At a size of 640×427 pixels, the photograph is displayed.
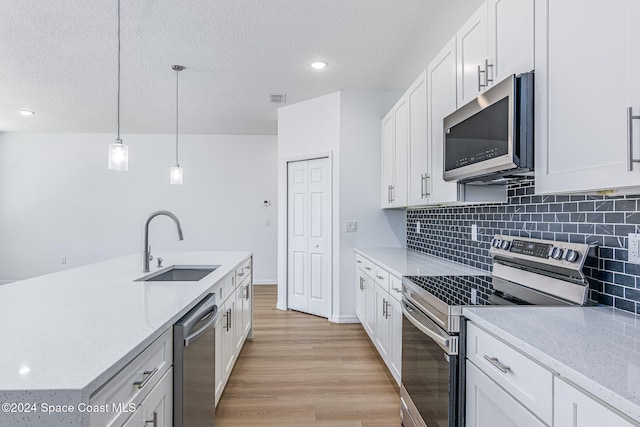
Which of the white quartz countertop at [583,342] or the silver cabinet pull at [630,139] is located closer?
the white quartz countertop at [583,342]

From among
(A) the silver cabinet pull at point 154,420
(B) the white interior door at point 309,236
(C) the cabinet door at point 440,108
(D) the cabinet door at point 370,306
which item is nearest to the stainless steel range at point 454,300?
(C) the cabinet door at point 440,108

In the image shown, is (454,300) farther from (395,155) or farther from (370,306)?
(395,155)

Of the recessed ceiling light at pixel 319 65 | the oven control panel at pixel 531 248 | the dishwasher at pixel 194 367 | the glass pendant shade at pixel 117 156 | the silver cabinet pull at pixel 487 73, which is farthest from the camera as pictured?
the recessed ceiling light at pixel 319 65

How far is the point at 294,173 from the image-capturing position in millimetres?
4547

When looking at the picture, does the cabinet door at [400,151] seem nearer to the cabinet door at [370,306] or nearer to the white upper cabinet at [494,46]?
the cabinet door at [370,306]

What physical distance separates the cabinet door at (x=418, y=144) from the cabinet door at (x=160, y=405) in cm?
199

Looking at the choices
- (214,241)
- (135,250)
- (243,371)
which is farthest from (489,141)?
(135,250)

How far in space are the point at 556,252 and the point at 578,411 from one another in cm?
84

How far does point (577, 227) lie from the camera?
1.53 m

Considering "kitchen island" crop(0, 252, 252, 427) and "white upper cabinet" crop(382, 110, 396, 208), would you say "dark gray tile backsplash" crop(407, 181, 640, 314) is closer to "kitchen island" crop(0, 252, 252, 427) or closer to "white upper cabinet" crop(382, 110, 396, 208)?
"white upper cabinet" crop(382, 110, 396, 208)

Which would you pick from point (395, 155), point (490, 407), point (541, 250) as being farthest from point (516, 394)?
point (395, 155)

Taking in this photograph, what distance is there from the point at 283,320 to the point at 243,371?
4.45 ft

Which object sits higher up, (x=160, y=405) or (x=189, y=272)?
(x=189, y=272)

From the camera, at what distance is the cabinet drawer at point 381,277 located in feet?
8.48
